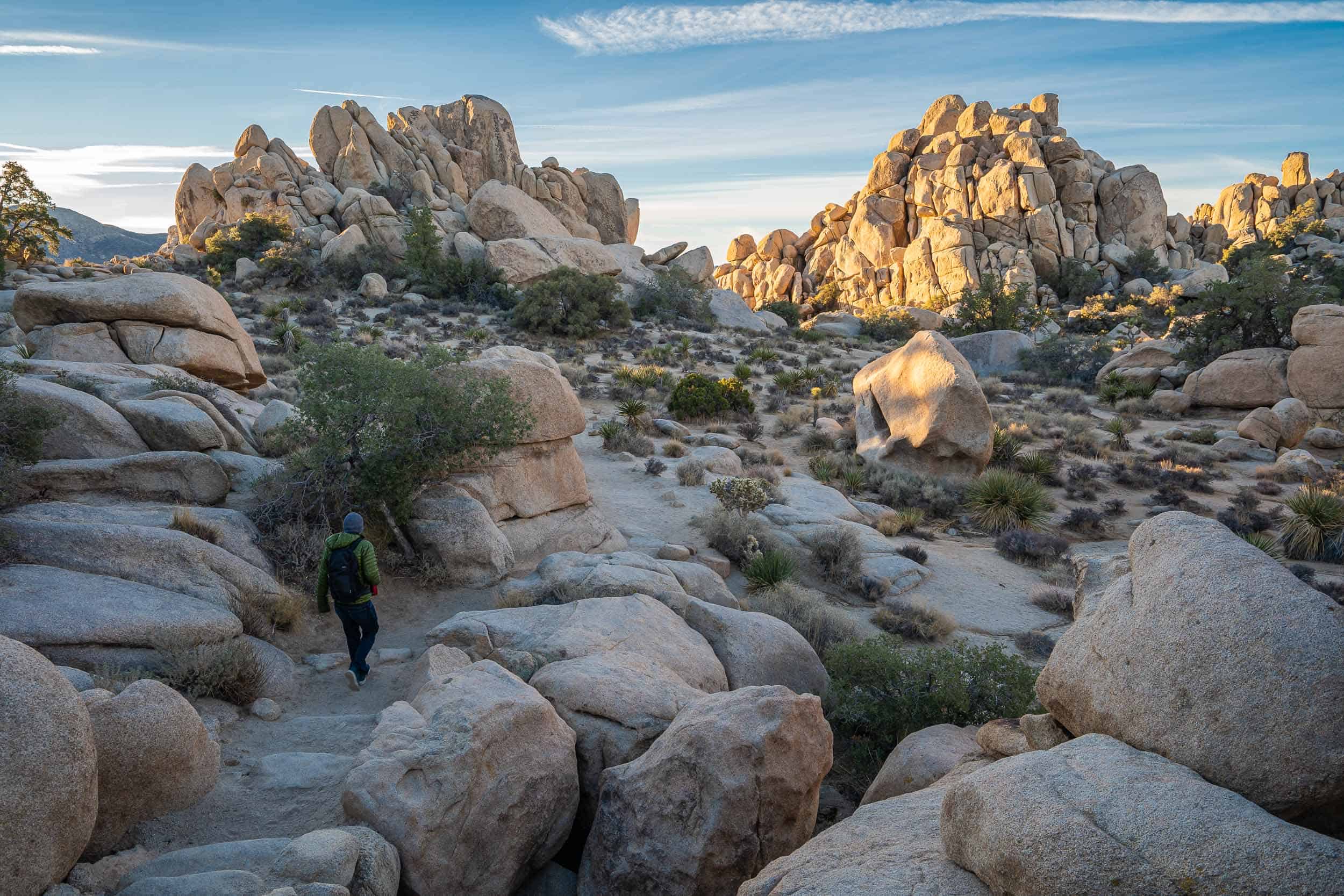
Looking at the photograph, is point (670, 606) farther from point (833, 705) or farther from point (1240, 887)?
point (1240, 887)

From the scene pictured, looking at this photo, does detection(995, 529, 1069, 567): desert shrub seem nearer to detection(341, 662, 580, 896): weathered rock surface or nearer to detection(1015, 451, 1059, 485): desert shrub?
detection(1015, 451, 1059, 485): desert shrub

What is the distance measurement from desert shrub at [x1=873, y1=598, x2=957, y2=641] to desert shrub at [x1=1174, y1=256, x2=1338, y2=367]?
22.9 metres

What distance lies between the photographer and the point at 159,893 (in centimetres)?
426

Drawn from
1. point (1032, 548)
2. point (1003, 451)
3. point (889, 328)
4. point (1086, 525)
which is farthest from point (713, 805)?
point (889, 328)

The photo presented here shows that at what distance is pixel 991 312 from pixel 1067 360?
8.76 meters

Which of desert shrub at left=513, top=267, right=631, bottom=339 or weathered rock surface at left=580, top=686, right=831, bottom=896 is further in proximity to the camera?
desert shrub at left=513, top=267, right=631, bottom=339

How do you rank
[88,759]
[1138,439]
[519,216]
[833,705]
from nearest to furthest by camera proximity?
[88,759], [833,705], [1138,439], [519,216]

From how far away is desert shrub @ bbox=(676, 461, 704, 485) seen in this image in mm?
15891

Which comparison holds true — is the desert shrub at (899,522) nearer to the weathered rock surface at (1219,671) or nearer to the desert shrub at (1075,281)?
the weathered rock surface at (1219,671)

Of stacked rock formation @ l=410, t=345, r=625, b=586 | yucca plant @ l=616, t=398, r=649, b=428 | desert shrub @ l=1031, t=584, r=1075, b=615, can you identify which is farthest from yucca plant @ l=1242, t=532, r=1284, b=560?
yucca plant @ l=616, t=398, r=649, b=428

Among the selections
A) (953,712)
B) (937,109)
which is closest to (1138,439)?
(953,712)

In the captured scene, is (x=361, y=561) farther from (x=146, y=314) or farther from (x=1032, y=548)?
(x=1032, y=548)

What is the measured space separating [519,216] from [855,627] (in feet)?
130

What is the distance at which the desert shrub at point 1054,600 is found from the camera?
1198 cm
